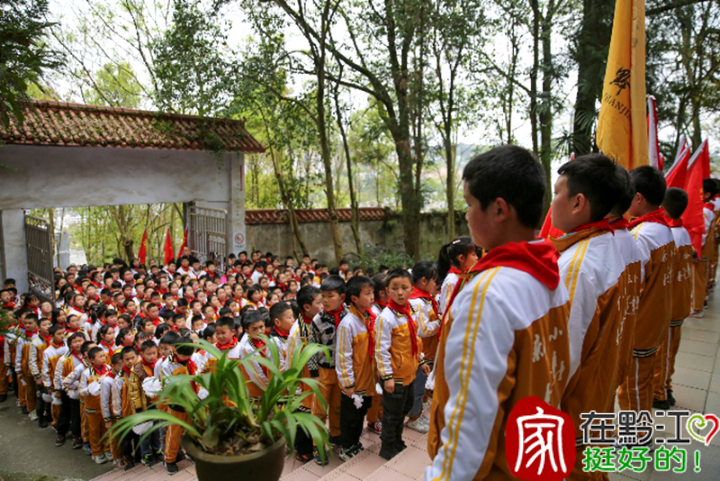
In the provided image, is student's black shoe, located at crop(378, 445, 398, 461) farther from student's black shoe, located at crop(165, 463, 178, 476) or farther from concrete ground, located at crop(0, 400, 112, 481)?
concrete ground, located at crop(0, 400, 112, 481)

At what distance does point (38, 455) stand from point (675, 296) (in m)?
6.84

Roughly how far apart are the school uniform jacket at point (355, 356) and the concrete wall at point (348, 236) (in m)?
10.1

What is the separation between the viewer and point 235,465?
72.1 inches

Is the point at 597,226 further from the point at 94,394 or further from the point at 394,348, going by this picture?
the point at 94,394

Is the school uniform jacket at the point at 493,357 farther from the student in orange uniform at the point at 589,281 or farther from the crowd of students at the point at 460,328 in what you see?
the student in orange uniform at the point at 589,281

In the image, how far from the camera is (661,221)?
10.8 feet

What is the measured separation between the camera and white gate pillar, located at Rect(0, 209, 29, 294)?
395 inches

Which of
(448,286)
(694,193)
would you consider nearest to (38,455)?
(448,286)

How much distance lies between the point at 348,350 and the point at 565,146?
5434mm

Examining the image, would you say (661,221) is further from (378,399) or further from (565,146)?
(565,146)

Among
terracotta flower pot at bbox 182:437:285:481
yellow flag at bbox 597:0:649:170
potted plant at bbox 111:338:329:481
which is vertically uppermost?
yellow flag at bbox 597:0:649:170

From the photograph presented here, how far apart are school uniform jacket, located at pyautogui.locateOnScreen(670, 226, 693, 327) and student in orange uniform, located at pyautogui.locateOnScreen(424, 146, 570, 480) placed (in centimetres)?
279

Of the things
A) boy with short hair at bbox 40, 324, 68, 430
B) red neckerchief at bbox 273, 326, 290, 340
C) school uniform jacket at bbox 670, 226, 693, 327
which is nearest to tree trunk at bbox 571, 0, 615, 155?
school uniform jacket at bbox 670, 226, 693, 327

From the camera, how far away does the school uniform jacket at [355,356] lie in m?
3.87
